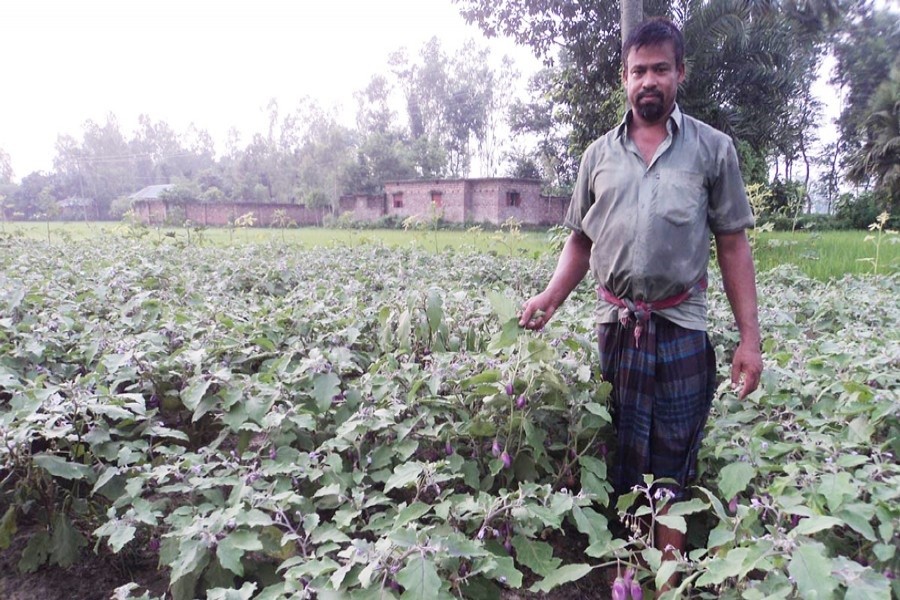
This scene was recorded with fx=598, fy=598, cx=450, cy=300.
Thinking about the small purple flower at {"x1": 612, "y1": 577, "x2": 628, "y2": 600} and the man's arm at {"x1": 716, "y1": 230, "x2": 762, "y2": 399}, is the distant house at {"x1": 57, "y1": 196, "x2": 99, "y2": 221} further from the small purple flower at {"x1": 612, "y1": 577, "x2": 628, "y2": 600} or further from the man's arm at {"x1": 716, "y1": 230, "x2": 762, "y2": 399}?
the small purple flower at {"x1": 612, "y1": 577, "x2": 628, "y2": 600}

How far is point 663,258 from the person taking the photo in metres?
1.75

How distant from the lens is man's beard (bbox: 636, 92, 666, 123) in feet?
5.86

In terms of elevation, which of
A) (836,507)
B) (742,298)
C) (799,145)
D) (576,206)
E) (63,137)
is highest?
(63,137)

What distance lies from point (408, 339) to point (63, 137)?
6766cm

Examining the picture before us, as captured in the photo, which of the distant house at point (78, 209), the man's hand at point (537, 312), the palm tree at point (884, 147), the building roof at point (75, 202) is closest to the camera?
the man's hand at point (537, 312)

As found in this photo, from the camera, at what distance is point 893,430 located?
175 cm

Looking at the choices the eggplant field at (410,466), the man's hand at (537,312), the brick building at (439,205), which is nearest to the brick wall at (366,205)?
the brick building at (439,205)

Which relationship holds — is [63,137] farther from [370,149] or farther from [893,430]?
[893,430]

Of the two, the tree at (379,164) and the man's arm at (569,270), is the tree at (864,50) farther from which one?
the man's arm at (569,270)

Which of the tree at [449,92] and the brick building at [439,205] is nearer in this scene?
the brick building at [439,205]

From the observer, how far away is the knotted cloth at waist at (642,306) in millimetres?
1814

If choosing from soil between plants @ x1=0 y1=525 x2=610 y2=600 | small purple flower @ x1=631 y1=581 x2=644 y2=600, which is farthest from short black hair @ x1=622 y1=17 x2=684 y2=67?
soil between plants @ x1=0 y1=525 x2=610 y2=600

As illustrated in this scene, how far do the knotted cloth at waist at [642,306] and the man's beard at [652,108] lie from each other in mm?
516

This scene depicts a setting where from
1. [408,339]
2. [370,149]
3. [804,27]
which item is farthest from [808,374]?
[370,149]
